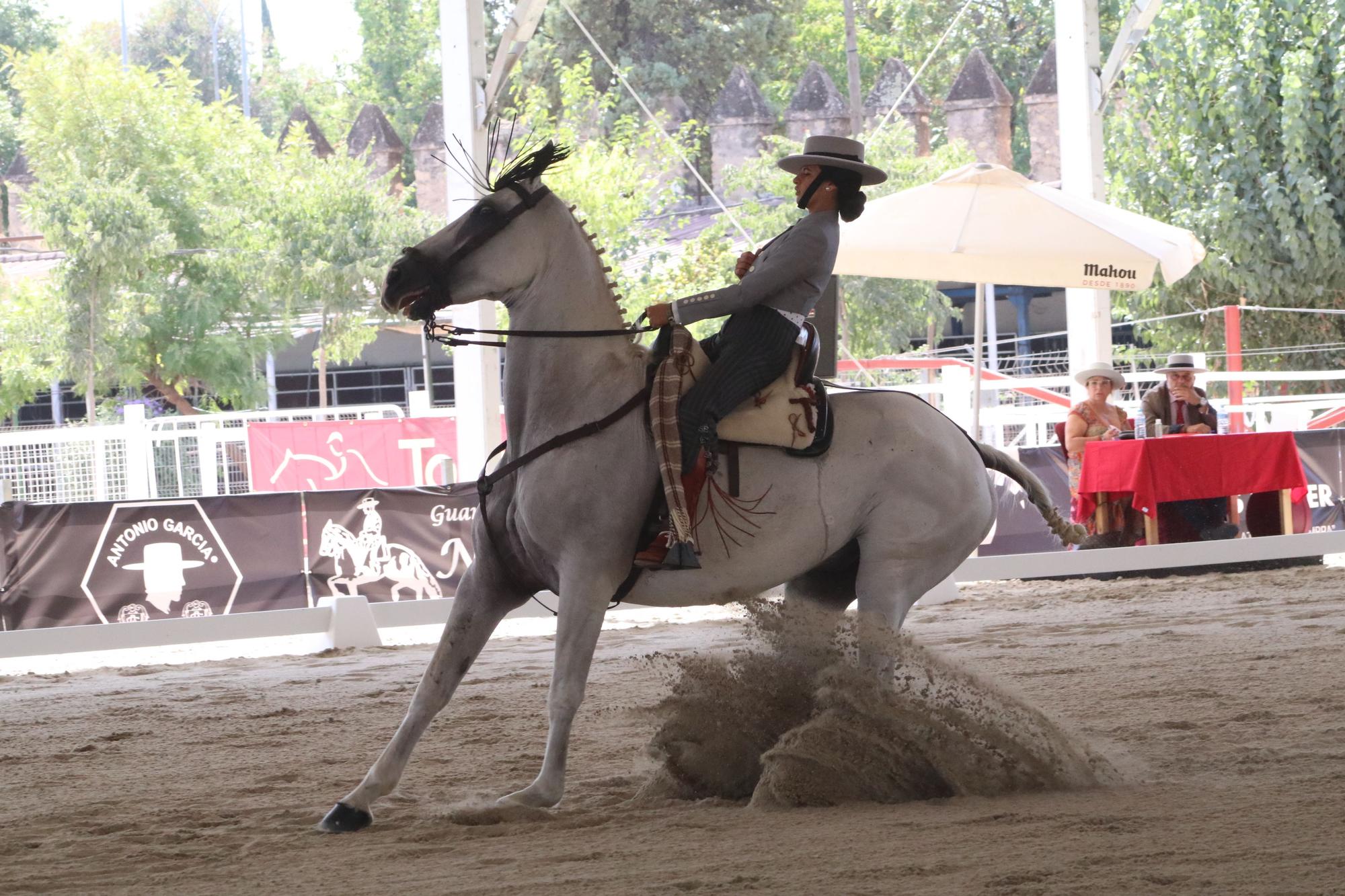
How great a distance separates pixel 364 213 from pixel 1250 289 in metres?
18.5

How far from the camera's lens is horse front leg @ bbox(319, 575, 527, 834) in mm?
4852

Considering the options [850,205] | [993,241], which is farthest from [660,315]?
[993,241]

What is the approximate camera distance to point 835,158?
551cm

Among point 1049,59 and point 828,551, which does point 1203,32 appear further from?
point 828,551

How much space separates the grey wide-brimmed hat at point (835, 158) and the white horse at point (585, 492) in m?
0.80

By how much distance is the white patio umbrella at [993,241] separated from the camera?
1220 cm

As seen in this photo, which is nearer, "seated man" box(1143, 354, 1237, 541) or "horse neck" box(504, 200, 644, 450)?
"horse neck" box(504, 200, 644, 450)

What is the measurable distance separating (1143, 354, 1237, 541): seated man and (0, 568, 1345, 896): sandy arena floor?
3280mm

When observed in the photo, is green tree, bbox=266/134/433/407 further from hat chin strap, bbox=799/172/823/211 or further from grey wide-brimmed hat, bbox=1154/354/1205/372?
hat chin strap, bbox=799/172/823/211

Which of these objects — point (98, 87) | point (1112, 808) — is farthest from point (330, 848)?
point (98, 87)

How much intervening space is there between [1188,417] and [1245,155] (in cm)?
1466

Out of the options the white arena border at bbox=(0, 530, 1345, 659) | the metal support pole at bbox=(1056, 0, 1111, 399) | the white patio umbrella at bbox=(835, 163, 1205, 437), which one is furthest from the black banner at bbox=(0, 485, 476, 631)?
the metal support pole at bbox=(1056, 0, 1111, 399)

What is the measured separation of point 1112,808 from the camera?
4520mm

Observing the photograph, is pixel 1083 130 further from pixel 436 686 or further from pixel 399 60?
pixel 399 60
